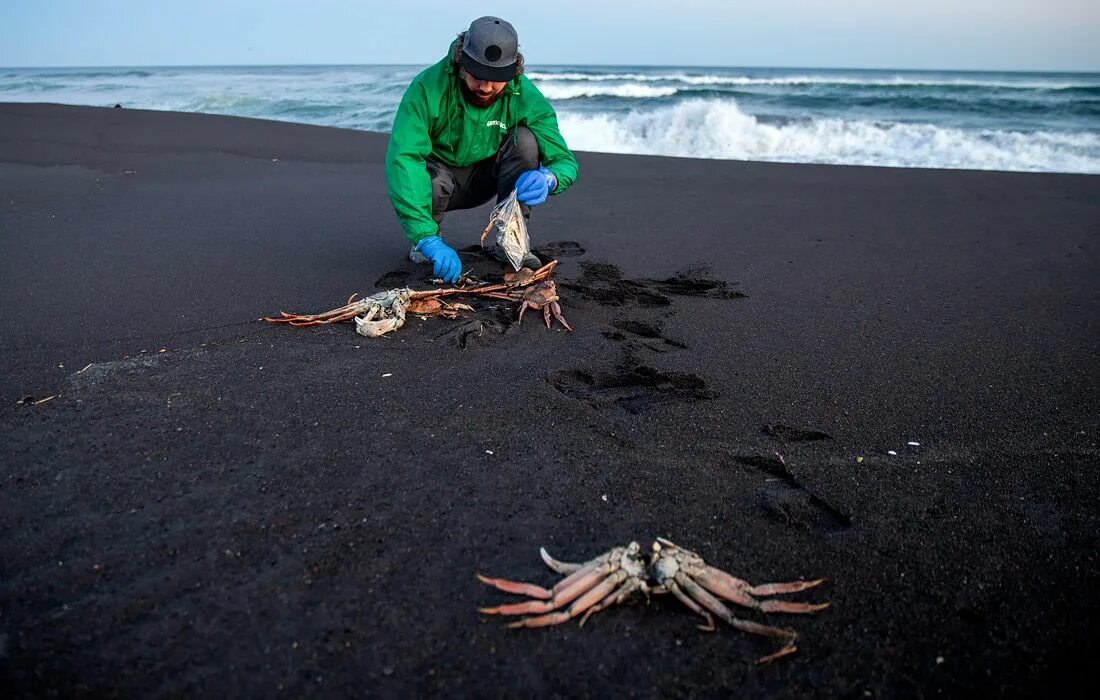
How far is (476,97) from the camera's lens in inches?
152

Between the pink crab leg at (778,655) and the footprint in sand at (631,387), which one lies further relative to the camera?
the footprint in sand at (631,387)

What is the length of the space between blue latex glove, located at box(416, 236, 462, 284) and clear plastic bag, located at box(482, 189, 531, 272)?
0.31 metres

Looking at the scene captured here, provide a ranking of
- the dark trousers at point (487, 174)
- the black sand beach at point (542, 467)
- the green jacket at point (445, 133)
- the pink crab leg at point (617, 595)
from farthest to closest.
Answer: the dark trousers at point (487, 174)
the green jacket at point (445, 133)
the pink crab leg at point (617, 595)
the black sand beach at point (542, 467)

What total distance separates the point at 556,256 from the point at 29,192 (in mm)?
5001

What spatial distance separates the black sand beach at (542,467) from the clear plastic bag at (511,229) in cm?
35

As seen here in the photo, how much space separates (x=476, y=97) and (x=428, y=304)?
4.20ft

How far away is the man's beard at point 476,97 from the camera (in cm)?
381

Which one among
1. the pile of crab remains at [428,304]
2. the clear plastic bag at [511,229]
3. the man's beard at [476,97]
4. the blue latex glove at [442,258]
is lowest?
the pile of crab remains at [428,304]

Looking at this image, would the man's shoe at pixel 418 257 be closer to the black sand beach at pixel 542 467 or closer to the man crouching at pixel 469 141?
the man crouching at pixel 469 141

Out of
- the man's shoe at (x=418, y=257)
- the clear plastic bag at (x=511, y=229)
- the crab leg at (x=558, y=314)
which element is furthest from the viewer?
the man's shoe at (x=418, y=257)

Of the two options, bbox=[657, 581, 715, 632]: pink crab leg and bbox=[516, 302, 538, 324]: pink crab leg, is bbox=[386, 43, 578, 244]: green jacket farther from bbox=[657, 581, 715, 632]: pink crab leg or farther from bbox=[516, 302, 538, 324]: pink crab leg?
bbox=[657, 581, 715, 632]: pink crab leg

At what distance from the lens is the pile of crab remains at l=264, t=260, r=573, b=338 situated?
3.30 metres

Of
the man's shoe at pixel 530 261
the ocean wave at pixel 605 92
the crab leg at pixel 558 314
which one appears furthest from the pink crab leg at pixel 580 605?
the ocean wave at pixel 605 92

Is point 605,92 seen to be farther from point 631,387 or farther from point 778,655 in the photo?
point 778,655
